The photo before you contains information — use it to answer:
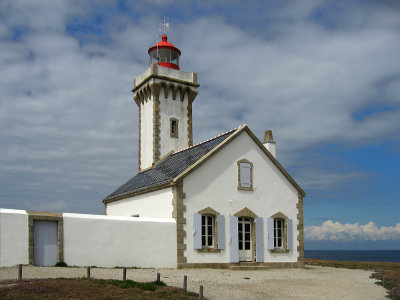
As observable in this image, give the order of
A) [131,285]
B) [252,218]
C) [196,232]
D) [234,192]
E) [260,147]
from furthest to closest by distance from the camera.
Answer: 1. [260,147]
2. [252,218]
3. [234,192]
4. [196,232]
5. [131,285]

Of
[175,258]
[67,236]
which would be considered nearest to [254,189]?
[175,258]

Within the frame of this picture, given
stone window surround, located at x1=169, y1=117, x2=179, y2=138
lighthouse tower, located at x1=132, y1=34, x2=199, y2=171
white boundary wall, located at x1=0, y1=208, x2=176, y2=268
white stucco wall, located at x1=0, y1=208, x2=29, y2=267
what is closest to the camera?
white stucco wall, located at x1=0, y1=208, x2=29, y2=267

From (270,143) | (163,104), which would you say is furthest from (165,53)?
(270,143)

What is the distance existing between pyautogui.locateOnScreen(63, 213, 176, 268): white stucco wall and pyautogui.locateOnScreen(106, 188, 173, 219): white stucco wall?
37.3 inches

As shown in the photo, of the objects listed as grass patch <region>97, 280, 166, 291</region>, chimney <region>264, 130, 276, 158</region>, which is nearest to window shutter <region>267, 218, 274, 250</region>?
chimney <region>264, 130, 276, 158</region>

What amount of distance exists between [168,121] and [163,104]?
100cm

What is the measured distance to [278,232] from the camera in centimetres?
2141

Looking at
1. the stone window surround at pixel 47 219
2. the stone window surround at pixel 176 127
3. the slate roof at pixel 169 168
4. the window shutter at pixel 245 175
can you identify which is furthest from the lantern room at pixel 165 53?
the stone window surround at pixel 47 219

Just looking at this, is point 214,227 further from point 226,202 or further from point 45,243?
point 45,243

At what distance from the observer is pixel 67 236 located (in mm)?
16219

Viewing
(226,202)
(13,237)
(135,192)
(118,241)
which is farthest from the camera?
(135,192)

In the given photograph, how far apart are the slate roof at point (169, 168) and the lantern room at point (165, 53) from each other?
6.75 meters

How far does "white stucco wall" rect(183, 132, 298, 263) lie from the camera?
61.6ft

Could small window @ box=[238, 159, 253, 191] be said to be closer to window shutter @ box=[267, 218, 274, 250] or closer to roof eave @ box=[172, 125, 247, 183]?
roof eave @ box=[172, 125, 247, 183]
